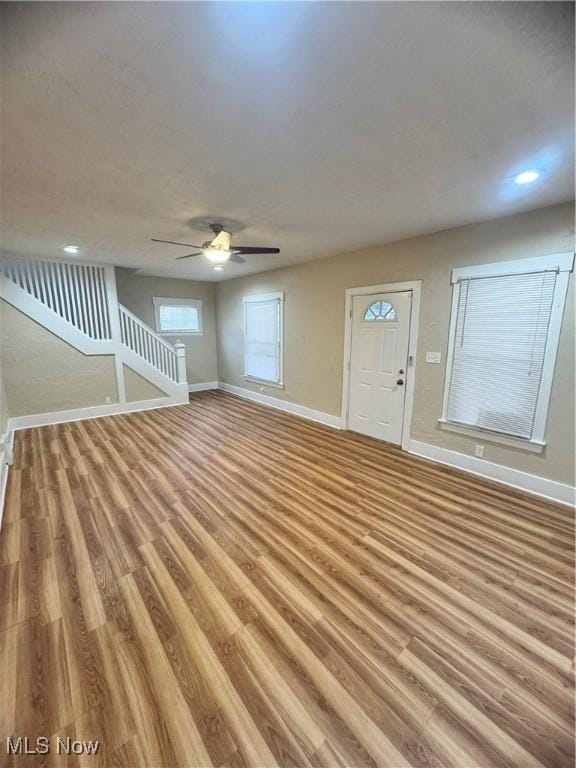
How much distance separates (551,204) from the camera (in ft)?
8.27

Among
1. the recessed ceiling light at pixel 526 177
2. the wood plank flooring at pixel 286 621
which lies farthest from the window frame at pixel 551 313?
the recessed ceiling light at pixel 526 177

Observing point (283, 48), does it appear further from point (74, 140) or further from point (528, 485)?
point (528, 485)

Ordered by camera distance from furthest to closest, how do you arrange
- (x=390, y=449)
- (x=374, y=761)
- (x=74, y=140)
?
(x=390, y=449) → (x=74, y=140) → (x=374, y=761)

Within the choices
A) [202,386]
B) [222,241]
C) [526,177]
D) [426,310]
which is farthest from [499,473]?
[202,386]

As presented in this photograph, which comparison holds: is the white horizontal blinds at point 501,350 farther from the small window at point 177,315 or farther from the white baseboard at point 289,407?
the small window at point 177,315

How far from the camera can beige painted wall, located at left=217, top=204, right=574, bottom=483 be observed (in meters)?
2.60

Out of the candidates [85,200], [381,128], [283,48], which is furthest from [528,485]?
[85,200]

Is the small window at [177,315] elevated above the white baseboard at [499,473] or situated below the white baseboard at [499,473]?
above

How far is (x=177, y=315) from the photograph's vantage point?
6.74m

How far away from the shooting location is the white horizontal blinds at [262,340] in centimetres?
556

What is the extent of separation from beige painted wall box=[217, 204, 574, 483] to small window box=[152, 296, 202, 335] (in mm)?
1497

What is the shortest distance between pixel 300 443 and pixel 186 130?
11.0 ft

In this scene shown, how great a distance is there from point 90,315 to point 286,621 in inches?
213

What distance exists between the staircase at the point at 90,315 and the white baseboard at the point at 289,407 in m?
1.37
